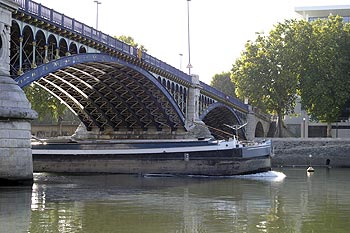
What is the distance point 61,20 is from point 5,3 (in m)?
7.19

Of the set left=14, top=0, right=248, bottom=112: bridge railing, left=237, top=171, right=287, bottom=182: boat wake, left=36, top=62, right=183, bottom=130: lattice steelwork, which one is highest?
left=14, top=0, right=248, bottom=112: bridge railing

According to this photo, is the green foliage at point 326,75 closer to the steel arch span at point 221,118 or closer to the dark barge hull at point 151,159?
the steel arch span at point 221,118

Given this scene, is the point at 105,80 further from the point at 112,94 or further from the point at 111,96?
the point at 111,96

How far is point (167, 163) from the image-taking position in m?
48.5

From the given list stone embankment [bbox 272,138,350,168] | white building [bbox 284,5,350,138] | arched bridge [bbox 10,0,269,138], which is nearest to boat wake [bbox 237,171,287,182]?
arched bridge [bbox 10,0,269,138]

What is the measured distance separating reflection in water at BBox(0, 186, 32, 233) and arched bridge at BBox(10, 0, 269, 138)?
6907 millimetres

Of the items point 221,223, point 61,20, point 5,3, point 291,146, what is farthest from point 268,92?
point 221,223

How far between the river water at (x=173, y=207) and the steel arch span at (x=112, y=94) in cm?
1043

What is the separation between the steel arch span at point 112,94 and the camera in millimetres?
48781

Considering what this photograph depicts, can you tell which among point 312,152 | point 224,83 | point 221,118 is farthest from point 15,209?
point 224,83

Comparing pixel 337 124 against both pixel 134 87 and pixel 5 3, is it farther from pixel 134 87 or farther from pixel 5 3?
pixel 5 3

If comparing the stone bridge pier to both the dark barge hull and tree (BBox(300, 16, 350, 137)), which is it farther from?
tree (BBox(300, 16, 350, 137))

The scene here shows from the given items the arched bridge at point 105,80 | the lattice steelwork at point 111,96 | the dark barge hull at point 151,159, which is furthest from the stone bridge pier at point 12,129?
the dark barge hull at point 151,159

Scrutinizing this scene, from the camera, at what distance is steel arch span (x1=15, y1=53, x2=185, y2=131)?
1921 inches
